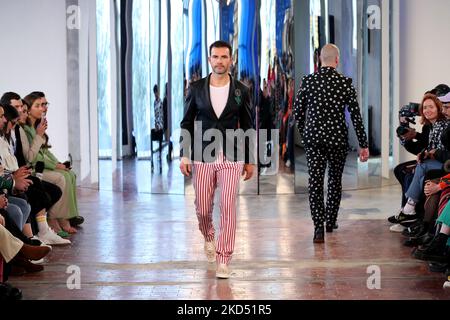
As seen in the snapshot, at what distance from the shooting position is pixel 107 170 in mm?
10109

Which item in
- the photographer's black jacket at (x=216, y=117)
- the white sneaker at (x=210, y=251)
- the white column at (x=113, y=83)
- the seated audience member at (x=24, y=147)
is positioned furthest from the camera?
the white column at (x=113, y=83)

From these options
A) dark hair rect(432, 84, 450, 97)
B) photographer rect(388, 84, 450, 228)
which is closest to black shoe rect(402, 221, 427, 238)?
photographer rect(388, 84, 450, 228)

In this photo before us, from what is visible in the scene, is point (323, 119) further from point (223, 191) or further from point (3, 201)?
point (3, 201)

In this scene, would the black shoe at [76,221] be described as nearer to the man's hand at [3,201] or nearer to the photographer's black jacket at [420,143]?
the man's hand at [3,201]

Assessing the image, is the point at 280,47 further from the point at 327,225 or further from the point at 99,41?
the point at 327,225

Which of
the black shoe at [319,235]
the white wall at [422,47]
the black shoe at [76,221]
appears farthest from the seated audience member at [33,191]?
the white wall at [422,47]

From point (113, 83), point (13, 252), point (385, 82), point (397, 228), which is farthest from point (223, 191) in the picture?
point (385, 82)

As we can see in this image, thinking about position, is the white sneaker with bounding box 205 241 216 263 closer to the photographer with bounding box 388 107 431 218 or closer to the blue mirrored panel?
the photographer with bounding box 388 107 431 218

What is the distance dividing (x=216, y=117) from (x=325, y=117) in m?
1.17

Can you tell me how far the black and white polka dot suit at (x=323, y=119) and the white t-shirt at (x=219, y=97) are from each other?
1.07 metres

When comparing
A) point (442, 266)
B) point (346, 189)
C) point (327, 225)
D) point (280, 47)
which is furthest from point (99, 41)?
point (442, 266)

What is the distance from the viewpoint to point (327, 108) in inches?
261

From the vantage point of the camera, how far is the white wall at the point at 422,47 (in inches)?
400
